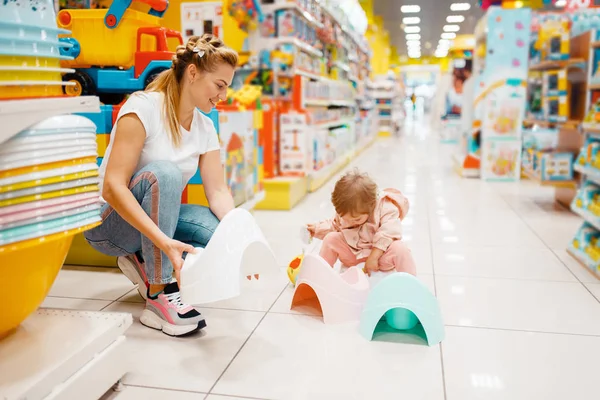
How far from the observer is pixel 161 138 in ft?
5.70

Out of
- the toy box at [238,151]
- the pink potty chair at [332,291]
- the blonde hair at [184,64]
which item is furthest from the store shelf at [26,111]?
the toy box at [238,151]

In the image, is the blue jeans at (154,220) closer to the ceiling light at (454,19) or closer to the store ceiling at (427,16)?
the store ceiling at (427,16)

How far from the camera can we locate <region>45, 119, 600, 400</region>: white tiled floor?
1435 mm

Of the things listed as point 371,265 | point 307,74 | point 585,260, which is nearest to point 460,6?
point 307,74

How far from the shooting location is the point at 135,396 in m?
1.39

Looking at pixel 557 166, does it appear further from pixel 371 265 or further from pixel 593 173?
pixel 371 265

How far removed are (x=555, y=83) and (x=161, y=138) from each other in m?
3.90

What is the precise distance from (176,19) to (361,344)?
2.86 m

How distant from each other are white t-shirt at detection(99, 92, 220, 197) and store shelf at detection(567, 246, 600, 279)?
176cm

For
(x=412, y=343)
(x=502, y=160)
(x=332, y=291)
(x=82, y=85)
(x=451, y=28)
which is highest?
(x=451, y=28)

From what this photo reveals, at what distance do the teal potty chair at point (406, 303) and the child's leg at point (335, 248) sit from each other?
0.41 meters

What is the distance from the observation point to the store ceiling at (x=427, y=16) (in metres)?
12.2

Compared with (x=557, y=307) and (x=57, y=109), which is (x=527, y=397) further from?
(x=57, y=109)

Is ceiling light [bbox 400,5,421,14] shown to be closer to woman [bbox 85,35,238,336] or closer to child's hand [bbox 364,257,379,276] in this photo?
child's hand [bbox 364,257,379,276]
